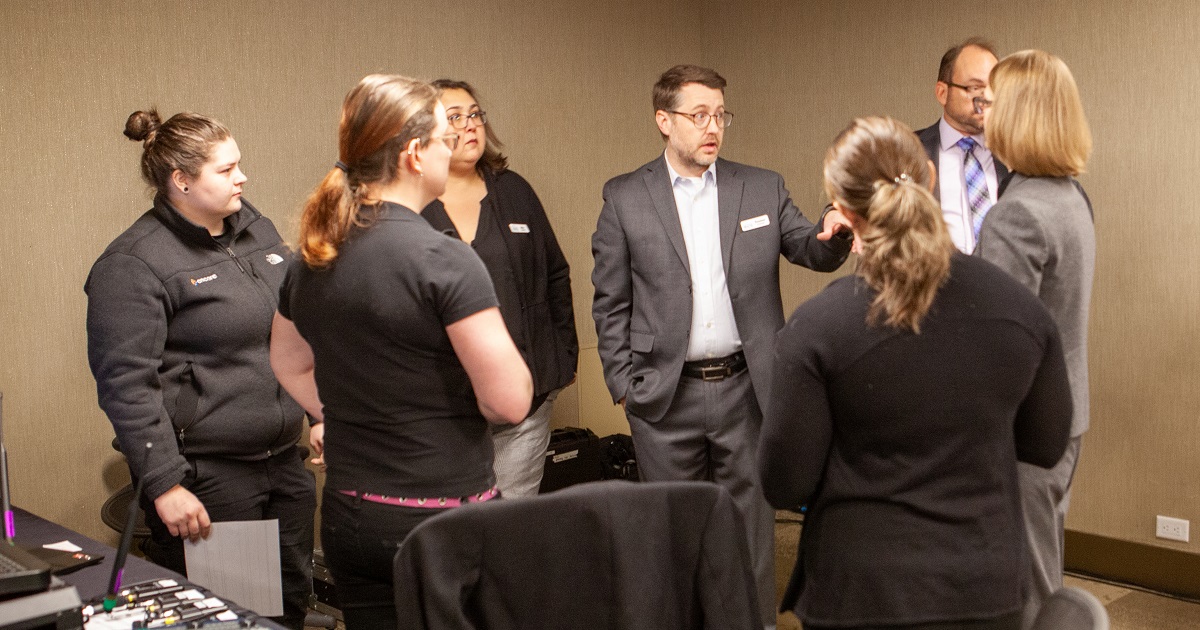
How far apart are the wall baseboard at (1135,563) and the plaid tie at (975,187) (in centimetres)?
144

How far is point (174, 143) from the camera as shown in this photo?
7.75 ft

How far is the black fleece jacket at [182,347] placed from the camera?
225 cm

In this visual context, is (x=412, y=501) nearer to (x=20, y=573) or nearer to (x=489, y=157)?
(x=20, y=573)

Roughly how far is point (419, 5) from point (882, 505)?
2.99 meters

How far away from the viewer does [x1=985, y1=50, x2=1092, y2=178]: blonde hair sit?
2096 mm

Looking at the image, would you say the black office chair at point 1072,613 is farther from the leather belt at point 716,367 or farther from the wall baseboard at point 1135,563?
the wall baseboard at point 1135,563

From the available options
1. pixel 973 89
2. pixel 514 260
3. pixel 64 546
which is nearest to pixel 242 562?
pixel 64 546

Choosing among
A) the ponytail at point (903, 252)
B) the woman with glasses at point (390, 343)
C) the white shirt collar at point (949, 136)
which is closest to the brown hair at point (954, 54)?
the white shirt collar at point (949, 136)

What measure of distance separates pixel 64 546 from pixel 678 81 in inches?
80.2

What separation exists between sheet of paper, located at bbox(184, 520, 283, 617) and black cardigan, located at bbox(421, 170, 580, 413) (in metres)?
1.28

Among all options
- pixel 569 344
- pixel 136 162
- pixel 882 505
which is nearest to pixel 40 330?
pixel 136 162

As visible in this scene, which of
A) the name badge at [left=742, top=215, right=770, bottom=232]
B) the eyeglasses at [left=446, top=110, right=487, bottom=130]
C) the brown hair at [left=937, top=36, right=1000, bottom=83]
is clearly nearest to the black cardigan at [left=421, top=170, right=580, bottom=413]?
the eyeglasses at [left=446, top=110, right=487, bottom=130]

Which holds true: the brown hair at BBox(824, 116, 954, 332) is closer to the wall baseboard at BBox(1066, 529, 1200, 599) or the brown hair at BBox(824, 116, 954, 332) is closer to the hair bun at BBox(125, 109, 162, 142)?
the hair bun at BBox(125, 109, 162, 142)

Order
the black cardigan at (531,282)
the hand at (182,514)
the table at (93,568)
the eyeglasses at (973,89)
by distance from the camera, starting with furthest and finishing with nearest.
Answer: the black cardigan at (531,282) < the eyeglasses at (973,89) < the hand at (182,514) < the table at (93,568)
